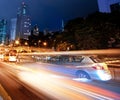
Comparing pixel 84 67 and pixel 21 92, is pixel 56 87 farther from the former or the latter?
pixel 84 67

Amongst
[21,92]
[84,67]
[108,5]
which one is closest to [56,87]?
[21,92]

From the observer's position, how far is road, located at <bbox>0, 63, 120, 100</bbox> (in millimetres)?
10062

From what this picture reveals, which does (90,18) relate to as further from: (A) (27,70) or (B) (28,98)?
(B) (28,98)

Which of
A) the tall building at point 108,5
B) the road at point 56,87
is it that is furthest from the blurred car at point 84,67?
the tall building at point 108,5

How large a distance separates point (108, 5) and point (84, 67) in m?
98.0

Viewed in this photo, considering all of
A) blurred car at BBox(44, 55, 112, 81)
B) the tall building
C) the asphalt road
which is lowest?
the asphalt road

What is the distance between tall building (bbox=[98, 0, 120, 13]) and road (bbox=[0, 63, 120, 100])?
84.8 m

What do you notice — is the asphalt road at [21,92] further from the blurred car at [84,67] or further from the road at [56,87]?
the blurred car at [84,67]

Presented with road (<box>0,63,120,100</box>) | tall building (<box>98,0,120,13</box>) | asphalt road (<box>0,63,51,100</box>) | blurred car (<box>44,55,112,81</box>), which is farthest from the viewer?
tall building (<box>98,0,120,13</box>)

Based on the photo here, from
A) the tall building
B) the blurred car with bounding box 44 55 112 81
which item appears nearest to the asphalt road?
the blurred car with bounding box 44 55 112 81

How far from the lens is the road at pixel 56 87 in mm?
10062

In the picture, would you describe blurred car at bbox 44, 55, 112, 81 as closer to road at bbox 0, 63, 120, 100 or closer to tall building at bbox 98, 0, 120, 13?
road at bbox 0, 63, 120, 100

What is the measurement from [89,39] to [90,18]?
10.4m

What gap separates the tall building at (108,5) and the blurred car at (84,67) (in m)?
86.4
